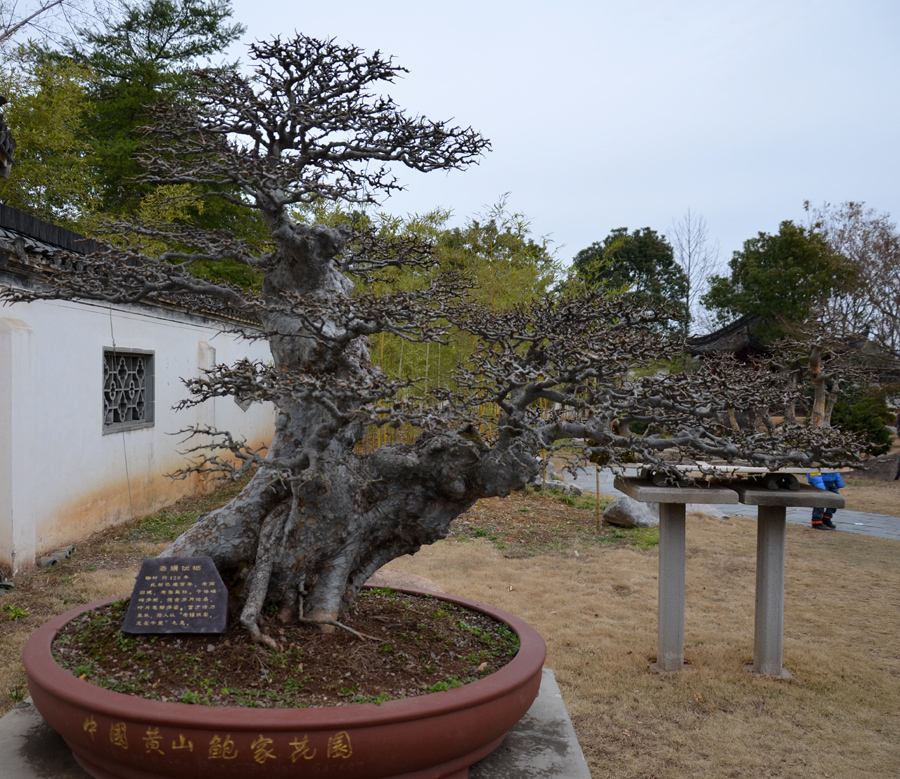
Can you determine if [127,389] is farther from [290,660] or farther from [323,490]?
[290,660]

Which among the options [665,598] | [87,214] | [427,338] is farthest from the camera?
[87,214]

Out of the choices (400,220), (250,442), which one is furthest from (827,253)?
(250,442)

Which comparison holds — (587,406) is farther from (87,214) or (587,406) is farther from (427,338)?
(87,214)

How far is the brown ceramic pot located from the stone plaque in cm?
42

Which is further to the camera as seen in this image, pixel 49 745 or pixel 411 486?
pixel 411 486

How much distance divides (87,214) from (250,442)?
3.95 m

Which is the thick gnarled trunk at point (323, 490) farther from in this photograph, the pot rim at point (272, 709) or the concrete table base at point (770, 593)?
the concrete table base at point (770, 593)

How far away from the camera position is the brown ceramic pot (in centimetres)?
218

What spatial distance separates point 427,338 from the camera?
264cm

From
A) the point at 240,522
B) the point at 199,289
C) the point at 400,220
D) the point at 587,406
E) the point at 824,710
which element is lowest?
the point at 824,710

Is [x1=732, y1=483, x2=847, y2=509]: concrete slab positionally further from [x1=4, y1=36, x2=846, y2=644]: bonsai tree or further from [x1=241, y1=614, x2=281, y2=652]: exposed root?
[x1=241, y1=614, x2=281, y2=652]: exposed root

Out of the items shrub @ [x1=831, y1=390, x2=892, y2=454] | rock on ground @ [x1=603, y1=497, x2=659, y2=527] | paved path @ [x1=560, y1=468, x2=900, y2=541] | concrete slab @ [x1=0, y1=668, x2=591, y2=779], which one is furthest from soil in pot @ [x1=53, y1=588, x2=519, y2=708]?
shrub @ [x1=831, y1=390, x2=892, y2=454]

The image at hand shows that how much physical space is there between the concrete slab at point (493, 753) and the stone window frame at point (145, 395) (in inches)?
175

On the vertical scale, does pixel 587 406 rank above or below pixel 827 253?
below
